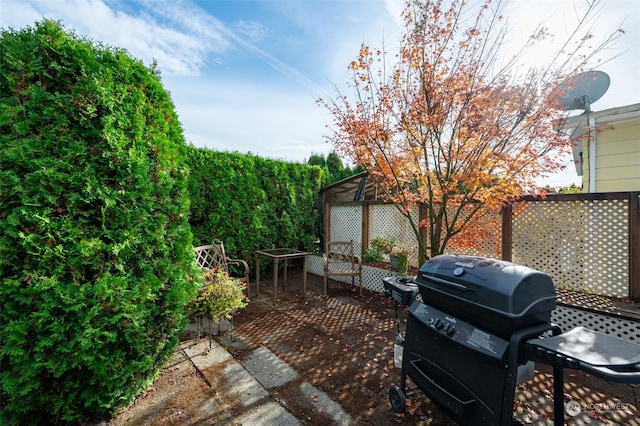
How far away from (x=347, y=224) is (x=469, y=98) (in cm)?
376

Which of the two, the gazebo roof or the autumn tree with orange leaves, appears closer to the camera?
the autumn tree with orange leaves

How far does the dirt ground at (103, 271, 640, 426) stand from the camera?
6.39 feet

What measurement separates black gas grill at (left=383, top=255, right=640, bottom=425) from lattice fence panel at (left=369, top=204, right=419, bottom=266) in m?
3.26

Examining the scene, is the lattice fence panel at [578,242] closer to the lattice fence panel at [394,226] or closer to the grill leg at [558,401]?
the lattice fence panel at [394,226]

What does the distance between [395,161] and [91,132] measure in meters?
3.35

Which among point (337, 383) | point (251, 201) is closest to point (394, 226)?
point (251, 201)

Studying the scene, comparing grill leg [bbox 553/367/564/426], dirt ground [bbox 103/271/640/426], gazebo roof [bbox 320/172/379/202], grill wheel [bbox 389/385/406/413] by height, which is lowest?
dirt ground [bbox 103/271/640/426]

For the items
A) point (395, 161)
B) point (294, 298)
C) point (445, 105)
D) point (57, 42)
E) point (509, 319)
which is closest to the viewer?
point (509, 319)

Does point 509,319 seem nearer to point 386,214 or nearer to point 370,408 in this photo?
point 370,408

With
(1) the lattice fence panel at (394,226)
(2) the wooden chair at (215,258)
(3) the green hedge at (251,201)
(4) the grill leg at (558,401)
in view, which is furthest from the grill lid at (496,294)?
(3) the green hedge at (251,201)

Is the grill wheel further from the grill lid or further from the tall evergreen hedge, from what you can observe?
the tall evergreen hedge

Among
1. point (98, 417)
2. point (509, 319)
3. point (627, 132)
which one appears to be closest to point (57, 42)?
point (98, 417)

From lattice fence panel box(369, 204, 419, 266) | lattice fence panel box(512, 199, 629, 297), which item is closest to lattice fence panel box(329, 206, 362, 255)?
lattice fence panel box(369, 204, 419, 266)

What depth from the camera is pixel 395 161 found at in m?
3.80
